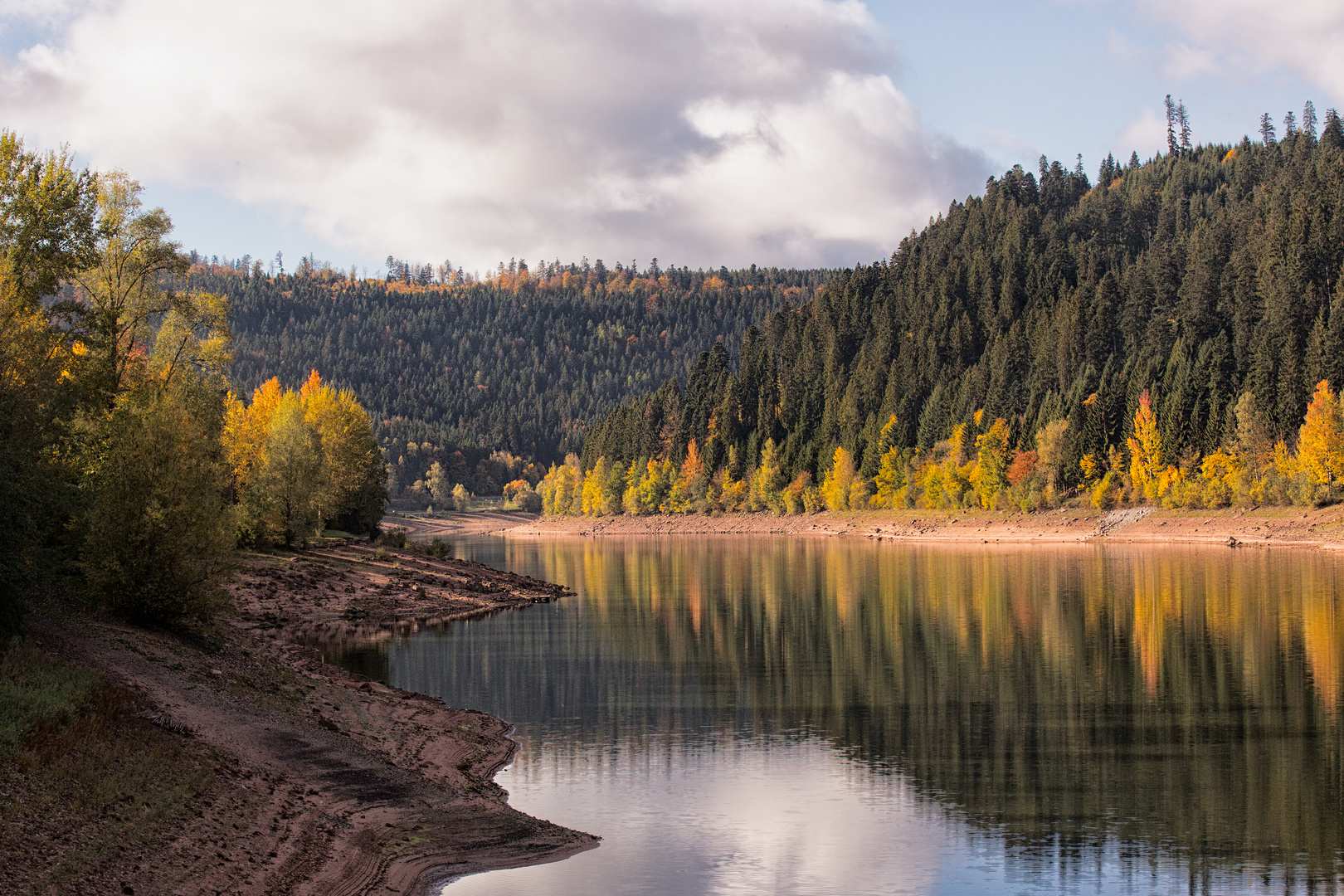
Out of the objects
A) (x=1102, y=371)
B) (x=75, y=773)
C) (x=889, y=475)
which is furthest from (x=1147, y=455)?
(x=75, y=773)

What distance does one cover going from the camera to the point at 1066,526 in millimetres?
122125

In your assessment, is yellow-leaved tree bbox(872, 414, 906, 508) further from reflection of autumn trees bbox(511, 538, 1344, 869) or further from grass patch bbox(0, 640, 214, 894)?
grass patch bbox(0, 640, 214, 894)

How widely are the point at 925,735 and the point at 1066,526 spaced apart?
98224 mm

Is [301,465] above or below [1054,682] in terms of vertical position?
above

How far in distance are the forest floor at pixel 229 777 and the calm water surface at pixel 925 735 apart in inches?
58.0

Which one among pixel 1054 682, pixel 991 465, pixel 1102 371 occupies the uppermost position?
pixel 1102 371

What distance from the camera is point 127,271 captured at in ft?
153

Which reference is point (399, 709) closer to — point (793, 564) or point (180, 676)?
point (180, 676)

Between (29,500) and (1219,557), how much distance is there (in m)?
81.8

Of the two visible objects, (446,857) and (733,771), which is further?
(733,771)

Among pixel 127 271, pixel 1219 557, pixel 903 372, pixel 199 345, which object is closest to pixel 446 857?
pixel 127 271

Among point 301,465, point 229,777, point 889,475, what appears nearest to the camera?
point 229,777

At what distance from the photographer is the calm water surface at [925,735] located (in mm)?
20781

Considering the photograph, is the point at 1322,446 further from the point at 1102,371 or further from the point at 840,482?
the point at 840,482
